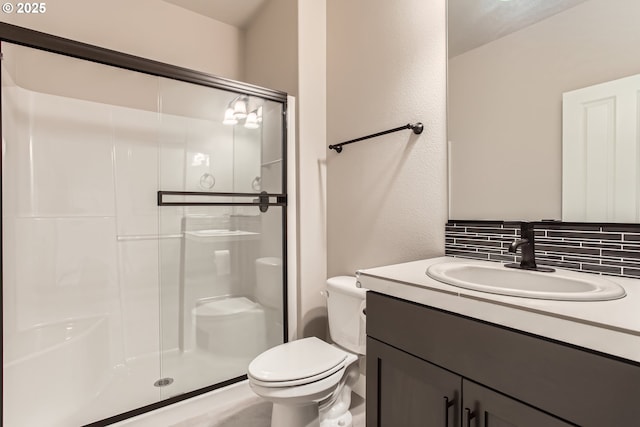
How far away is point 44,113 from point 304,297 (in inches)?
74.0

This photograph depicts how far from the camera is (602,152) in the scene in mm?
958

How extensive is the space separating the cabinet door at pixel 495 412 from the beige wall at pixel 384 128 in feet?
2.41

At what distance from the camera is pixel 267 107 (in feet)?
6.45

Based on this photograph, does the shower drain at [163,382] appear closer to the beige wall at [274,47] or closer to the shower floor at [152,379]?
the shower floor at [152,379]

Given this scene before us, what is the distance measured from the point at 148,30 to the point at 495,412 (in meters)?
2.81

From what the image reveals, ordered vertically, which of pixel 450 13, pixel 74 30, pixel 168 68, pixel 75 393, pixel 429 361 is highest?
pixel 74 30

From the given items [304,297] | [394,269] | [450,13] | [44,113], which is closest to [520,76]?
[450,13]

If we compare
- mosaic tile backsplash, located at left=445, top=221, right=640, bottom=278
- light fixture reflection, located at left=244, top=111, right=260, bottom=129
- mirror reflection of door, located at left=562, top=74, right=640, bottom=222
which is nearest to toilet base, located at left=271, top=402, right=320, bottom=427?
mosaic tile backsplash, located at left=445, top=221, right=640, bottom=278

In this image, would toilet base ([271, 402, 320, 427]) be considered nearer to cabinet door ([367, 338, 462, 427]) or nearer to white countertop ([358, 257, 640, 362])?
cabinet door ([367, 338, 462, 427])

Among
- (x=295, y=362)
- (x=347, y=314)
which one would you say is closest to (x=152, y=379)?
(x=295, y=362)

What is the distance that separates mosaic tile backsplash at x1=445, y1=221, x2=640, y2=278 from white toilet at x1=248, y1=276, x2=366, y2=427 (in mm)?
545

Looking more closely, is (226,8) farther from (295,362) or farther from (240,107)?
(295,362)

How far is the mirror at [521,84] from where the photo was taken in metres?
0.97

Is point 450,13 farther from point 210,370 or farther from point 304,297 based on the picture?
point 210,370
